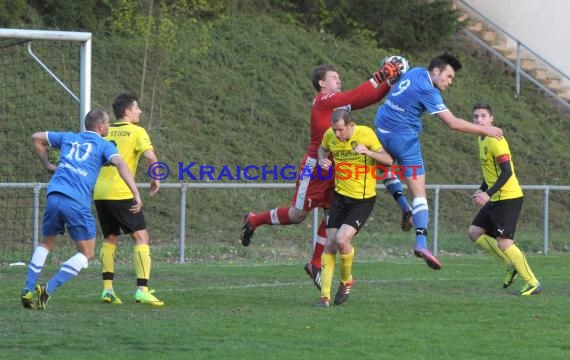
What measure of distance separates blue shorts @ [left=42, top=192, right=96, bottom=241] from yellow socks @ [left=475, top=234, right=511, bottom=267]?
467 centimetres

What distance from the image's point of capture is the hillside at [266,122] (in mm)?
20859

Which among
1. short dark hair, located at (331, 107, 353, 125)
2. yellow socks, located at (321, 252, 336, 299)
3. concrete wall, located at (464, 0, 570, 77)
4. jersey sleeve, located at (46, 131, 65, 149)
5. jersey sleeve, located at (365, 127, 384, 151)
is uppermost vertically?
short dark hair, located at (331, 107, 353, 125)

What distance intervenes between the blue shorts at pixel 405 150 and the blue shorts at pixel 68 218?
326cm

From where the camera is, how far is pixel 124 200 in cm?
1135

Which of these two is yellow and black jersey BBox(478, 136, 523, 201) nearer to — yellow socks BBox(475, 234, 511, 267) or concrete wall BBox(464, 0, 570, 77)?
yellow socks BBox(475, 234, 511, 267)

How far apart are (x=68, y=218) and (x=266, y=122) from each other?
13615 mm

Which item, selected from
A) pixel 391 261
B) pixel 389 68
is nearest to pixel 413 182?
pixel 389 68

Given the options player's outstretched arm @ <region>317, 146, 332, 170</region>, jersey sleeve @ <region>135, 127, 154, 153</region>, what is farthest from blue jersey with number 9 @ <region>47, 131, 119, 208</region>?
player's outstretched arm @ <region>317, 146, 332, 170</region>

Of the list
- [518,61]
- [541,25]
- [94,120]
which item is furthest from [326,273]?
[541,25]

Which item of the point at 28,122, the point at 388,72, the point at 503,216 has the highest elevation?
the point at 388,72

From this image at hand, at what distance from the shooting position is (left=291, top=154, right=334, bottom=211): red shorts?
40.4 ft

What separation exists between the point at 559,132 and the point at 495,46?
3649 mm

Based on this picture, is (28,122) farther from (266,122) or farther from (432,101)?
(432,101)

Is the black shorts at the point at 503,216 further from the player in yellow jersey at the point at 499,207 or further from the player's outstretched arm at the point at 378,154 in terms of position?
the player's outstretched arm at the point at 378,154
